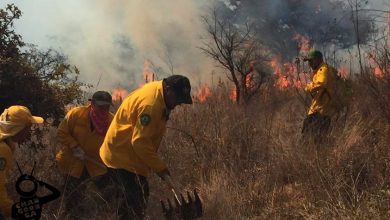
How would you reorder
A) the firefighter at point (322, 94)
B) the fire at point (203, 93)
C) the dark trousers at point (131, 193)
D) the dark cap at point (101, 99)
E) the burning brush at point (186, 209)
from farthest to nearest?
1. the fire at point (203, 93)
2. the firefighter at point (322, 94)
3. the dark cap at point (101, 99)
4. the dark trousers at point (131, 193)
5. the burning brush at point (186, 209)

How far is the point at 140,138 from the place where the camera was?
3.93 meters

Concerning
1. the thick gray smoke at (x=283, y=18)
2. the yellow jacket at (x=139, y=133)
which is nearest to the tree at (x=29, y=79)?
the yellow jacket at (x=139, y=133)

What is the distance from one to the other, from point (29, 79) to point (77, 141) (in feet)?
2.94

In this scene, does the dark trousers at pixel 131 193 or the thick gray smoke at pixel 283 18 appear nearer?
the dark trousers at pixel 131 193

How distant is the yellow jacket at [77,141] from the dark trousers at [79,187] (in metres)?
0.07

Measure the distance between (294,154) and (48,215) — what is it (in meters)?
2.40

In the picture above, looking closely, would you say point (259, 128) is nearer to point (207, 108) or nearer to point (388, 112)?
point (207, 108)

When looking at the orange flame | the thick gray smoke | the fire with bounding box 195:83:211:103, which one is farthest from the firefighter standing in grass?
the thick gray smoke

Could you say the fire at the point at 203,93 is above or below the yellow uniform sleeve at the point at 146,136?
above

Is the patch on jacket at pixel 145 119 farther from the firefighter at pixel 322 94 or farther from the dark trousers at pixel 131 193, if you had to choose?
the firefighter at pixel 322 94

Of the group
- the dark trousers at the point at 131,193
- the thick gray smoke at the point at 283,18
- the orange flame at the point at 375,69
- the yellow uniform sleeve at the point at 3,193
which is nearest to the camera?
the yellow uniform sleeve at the point at 3,193

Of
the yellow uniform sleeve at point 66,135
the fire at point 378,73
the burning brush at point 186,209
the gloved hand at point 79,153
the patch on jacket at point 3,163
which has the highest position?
the fire at point 378,73

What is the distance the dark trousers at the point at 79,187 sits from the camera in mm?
5230

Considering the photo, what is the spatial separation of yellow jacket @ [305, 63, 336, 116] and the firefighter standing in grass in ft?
9.48
